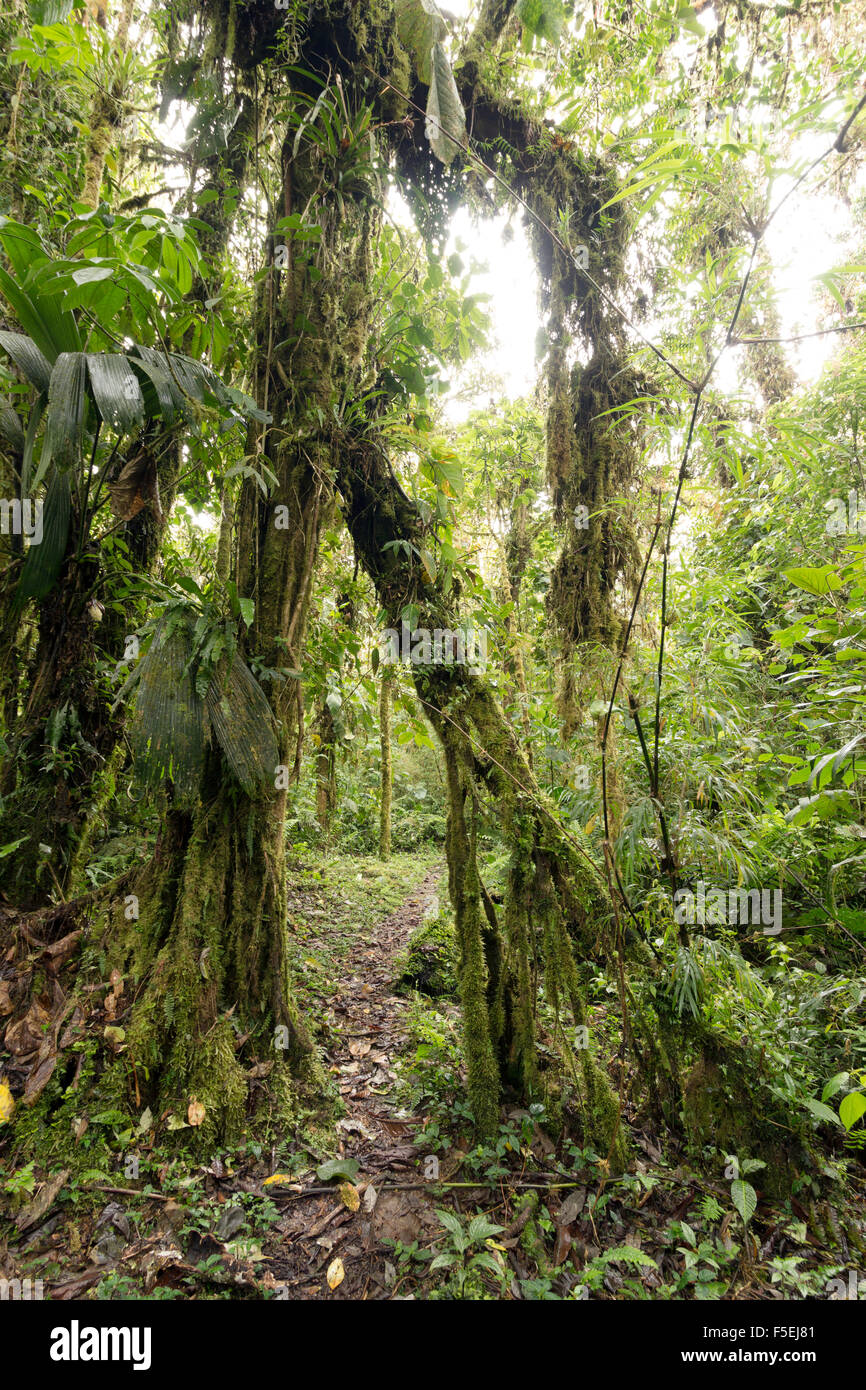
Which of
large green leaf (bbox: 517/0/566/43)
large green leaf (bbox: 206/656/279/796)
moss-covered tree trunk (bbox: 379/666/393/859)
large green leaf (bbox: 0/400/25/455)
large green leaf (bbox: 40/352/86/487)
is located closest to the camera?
large green leaf (bbox: 40/352/86/487)

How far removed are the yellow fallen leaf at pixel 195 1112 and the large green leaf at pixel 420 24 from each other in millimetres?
4318

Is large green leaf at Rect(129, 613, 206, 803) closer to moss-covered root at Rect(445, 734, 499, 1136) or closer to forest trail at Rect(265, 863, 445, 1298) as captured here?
moss-covered root at Rect(445, 734, 499, 1136)

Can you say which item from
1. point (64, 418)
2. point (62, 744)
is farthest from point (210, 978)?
point (64, 418)

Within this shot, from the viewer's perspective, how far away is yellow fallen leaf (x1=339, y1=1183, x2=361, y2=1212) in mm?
2070

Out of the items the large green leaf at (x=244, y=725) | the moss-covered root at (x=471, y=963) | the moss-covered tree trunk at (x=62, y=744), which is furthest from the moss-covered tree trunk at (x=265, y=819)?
the moss-covered root at (x=471, y=963)

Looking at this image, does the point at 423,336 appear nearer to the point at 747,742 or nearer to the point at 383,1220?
the point at 747,742

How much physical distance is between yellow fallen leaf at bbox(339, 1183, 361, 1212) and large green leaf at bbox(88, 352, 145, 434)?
2.78m

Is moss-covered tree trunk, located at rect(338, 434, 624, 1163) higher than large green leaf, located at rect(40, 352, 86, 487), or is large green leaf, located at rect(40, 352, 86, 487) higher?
large green leaf, located at rect(40, 352, 86, 487)

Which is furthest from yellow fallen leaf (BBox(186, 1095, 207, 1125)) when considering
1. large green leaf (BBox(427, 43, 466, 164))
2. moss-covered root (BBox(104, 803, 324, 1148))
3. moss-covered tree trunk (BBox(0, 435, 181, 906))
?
large green leaf (BBox(427, 43, 466, 164))

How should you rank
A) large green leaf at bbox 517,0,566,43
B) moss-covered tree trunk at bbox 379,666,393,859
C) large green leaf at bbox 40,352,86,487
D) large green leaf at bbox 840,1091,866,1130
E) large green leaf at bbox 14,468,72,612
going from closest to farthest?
large green leaf at bbox 840,1091,866,1130, large green leaf at bbox 40,352,86,487, large green leaf at bbox 14,468,72,612, large green leaf at bbox 517,0,566,43, moss-covered tree trunk at bbox 379,666,393,859

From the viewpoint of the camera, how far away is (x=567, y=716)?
4.51 metres

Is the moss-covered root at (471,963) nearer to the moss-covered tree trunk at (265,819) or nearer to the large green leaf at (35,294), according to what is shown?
the moss-covered tree trunk at (265,819)

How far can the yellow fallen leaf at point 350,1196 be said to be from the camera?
2.07 meters
